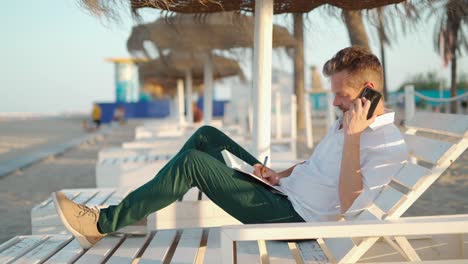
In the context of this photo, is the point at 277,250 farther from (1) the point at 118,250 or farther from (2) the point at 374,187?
(1) the point at 118,250

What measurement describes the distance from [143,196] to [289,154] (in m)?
4.53

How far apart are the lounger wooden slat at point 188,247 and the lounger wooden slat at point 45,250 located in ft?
2.03

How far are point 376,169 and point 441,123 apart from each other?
0.42m

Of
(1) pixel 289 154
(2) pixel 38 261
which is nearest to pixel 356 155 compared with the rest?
(2) pixel 38 261

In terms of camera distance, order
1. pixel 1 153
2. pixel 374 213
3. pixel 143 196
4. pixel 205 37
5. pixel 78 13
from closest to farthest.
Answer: pixel 374 213, pixel 143 196, pixel 78 13, pixel 205 37, pixel 1 153

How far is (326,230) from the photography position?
182 cm

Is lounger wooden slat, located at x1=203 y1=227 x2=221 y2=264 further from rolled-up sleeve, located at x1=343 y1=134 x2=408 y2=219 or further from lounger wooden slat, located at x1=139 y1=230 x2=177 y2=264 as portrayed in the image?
rolled-up sleeve, located at x1=343 y1=134 x2=408 y2=219

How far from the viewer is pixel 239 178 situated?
8.43 ft

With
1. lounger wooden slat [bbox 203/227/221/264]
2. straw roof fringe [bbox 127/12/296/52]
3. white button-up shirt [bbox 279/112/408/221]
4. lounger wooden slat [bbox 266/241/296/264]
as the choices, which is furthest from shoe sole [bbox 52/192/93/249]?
straw roof fringe [bbox 127/12/296/52]

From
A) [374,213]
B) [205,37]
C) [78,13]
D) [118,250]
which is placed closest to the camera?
[374,213]

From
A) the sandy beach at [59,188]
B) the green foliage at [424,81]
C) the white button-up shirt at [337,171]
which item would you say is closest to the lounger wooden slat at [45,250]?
the white button-up shirt at [337,171]

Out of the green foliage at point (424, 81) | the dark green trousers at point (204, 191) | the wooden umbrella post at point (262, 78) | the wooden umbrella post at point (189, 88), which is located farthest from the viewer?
the green foliage at point (424, 81)

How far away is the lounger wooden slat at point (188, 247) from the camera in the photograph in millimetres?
2492

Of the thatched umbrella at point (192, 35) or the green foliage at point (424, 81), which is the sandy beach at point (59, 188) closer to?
the thatched umbrella at point (192, 35)
